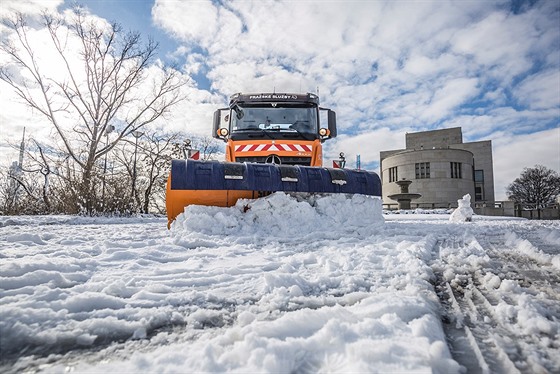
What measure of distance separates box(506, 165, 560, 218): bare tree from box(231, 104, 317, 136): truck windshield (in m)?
44.5

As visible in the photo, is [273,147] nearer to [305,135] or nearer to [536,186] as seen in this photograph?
[305,135]

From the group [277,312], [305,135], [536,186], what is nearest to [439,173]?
[536,186]

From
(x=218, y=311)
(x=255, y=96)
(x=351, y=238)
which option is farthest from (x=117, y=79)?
(x=218, y=311)

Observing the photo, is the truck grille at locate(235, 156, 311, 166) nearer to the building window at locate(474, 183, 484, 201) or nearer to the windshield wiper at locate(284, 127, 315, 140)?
the windshield wiper at locate(284, 127, 315, 140)

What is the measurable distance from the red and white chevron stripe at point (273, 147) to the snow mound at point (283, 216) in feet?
5.03

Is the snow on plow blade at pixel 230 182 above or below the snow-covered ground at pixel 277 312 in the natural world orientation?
above

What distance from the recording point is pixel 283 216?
4.18 metres

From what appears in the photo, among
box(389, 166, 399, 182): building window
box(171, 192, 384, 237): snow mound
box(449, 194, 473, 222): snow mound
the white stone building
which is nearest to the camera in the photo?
box(171, 192, 384, 237): snow mound

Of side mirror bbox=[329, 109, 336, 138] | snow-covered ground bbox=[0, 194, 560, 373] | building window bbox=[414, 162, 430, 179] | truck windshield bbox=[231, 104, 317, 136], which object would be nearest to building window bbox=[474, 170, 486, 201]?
building window bbox=[414, 162, 430, 179]

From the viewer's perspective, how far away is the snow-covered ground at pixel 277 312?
0.91 m

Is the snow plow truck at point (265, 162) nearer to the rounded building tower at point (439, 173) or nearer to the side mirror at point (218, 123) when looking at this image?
the side mirror at point (218, 123)

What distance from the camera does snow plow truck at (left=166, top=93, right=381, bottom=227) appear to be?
427 centimetres

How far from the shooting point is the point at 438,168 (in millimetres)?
35312

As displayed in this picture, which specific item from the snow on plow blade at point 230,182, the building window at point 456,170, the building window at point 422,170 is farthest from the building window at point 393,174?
the snow on plow blade at point 230,182
